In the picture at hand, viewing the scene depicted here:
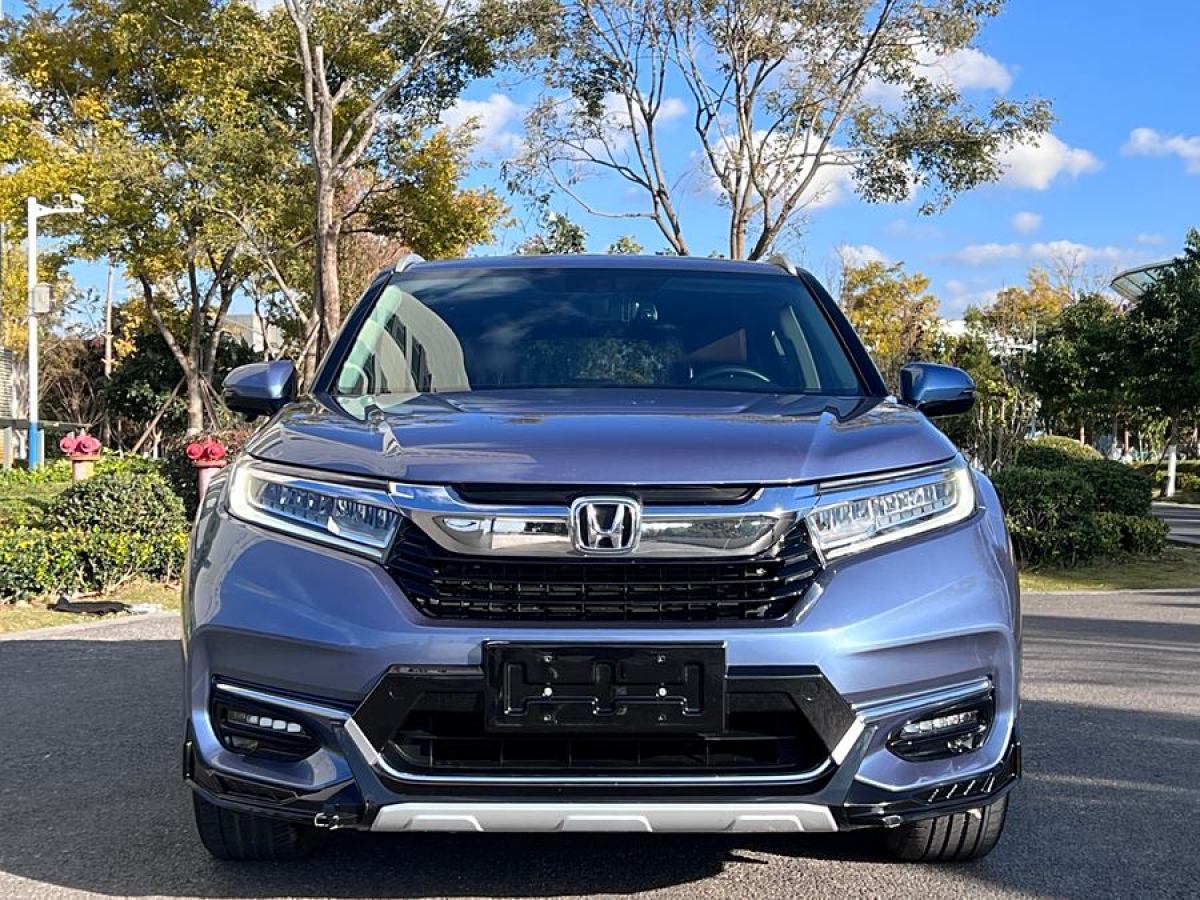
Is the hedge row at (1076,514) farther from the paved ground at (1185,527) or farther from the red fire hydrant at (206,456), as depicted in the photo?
the red fire hydrant at (206,456)

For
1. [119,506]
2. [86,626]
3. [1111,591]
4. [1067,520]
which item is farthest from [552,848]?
[1067,520]

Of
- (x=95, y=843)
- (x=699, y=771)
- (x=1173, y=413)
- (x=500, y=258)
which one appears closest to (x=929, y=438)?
(x=699, y=771)

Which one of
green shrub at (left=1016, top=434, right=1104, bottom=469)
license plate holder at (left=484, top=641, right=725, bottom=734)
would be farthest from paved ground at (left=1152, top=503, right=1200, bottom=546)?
license plate holder at (left=484, top=641, right=725, bottom=734)

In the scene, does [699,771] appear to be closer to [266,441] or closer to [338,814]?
[338,814]

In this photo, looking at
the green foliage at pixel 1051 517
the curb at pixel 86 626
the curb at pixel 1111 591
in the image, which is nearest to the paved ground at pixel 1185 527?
the green foliage at pixel 1051 517

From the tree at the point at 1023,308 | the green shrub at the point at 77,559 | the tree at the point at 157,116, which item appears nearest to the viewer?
the green shrub at the point at 77,559

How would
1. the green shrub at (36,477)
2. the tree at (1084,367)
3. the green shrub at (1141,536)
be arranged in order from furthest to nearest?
the tree at (1084,367) → the green shrub at (36,477) → the green shrub at (1141,536)

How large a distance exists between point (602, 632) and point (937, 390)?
1693mm

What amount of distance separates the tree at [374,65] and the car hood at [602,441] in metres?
13.1

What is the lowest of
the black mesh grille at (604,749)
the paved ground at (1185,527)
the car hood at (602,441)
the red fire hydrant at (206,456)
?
the paved ground at (1185,527)

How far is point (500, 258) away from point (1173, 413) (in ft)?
95.1

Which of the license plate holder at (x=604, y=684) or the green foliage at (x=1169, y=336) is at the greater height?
the green foliage at (x=1169, y=336)

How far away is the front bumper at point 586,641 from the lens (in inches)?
102

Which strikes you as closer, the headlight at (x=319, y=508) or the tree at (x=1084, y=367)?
the headlight at (x=319, y=508)
